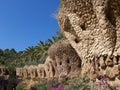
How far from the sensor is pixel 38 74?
74.7 ft

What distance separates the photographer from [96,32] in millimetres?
12383

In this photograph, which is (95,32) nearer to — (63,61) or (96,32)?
(96,32)

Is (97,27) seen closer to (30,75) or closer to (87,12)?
(87,12)

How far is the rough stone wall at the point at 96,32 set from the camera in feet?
38.4

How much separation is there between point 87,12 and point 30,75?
1209cm

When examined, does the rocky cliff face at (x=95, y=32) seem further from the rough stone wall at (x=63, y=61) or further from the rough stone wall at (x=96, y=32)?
the rough stone wall at (x=63, y=61)

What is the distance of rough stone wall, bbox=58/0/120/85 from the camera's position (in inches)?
461

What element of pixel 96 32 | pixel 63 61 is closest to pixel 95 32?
pixel 96 32

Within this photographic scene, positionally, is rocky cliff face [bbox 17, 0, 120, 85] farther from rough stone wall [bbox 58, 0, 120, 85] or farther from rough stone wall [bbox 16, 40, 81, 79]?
rough stone wall [bbox 16, 40, 81, 79]

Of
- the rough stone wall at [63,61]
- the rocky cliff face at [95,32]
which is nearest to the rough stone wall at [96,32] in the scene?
the rocky cliff face at [95,32]

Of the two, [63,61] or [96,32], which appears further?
[63,61]

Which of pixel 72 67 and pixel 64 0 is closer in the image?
pixel 64 0

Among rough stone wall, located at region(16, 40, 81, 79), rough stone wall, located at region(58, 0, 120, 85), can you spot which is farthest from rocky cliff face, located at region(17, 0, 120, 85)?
rough stone wall, located at region(16, 40, 81, 79)

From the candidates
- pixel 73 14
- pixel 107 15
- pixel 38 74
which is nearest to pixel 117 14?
pixel 107 15
